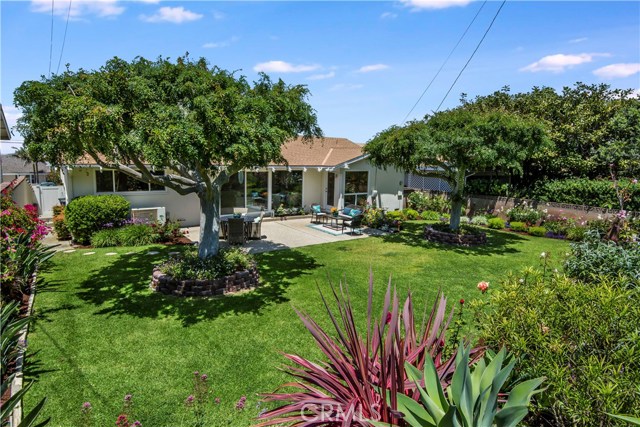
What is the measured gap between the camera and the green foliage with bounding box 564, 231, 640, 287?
6.38 meters

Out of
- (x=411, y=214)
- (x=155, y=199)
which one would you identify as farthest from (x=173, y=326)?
(x=411, y=214)

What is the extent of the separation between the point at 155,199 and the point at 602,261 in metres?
15.7

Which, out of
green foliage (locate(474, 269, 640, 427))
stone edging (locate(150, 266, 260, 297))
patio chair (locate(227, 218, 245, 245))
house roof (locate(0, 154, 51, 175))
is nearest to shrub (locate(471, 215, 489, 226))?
patio chair (locate(227, 218, 245, 245))

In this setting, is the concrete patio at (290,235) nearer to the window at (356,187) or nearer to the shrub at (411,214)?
the window at (356,187)

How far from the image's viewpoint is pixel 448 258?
12688mm

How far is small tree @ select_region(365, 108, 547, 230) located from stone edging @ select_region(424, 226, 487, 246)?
274cm

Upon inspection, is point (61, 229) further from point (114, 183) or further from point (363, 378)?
point (363, 378)

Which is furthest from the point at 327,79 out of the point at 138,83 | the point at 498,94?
the point at 498,94

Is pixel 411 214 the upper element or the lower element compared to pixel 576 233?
upper

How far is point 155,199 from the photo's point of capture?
51.7 feet

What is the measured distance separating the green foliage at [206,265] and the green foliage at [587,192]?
53.2 ft

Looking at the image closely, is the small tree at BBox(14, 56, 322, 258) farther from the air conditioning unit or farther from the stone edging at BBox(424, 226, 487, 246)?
the stone edging at BBox(424, 226, 487, 246)

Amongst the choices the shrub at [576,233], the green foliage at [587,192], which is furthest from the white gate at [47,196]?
the green foliage at [587,192]

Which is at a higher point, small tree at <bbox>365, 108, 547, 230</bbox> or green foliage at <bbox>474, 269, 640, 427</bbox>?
small tree at <bbox>365, 108, 547, 230</bbox>
